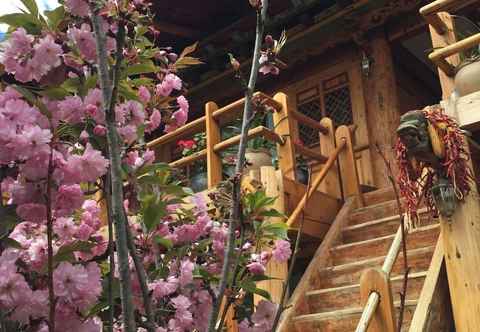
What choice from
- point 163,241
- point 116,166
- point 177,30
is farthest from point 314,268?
point 177,30

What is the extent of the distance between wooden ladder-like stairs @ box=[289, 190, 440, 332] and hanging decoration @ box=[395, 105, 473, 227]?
553 millimetres

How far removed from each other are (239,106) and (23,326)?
445cm

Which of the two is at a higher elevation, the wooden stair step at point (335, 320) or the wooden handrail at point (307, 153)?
the wooden handrail at point (307, 153)

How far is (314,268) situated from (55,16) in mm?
3800

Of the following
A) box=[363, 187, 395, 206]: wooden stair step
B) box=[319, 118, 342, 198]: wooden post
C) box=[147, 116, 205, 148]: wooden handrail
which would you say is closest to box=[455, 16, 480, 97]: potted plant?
box=[363, 187, 395, 206]: wooden stair step

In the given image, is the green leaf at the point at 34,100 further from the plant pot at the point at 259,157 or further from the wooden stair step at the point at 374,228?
the plant pot at the point at 259,157

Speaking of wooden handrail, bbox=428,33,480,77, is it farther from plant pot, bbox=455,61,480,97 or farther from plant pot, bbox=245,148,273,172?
plant pot, bbox=245,148,273,172

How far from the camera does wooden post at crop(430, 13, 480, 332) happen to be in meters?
3.36

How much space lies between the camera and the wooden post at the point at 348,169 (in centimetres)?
581

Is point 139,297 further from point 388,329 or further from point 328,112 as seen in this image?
point 328,112

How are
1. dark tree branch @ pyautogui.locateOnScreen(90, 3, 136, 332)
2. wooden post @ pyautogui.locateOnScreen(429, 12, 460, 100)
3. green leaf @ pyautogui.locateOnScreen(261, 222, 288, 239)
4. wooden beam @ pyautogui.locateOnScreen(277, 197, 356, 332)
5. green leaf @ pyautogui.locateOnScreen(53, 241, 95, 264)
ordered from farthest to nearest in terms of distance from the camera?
wooden beam @ pyautogui.locateOnScreen(277, 197, 356, 332)
wooden post @ pyautogui.locateOnScreen(429, 12, 460, 100)
green leaf @ pyautogui.locateOnScreen(261, 222, 288, 239)
green leaf @ pyautogui.locateOnScreen(53, 241, 95, 264)
dark tree branch @ pyautogui.locateOnScreen(90, 3, 136, 332)

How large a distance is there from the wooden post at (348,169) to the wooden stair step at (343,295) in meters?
1.56

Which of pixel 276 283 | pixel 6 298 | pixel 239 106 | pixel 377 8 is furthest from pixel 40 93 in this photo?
pixel 377 8

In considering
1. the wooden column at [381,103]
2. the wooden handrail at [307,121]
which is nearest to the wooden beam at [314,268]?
the wooden handrail at [307,121]
